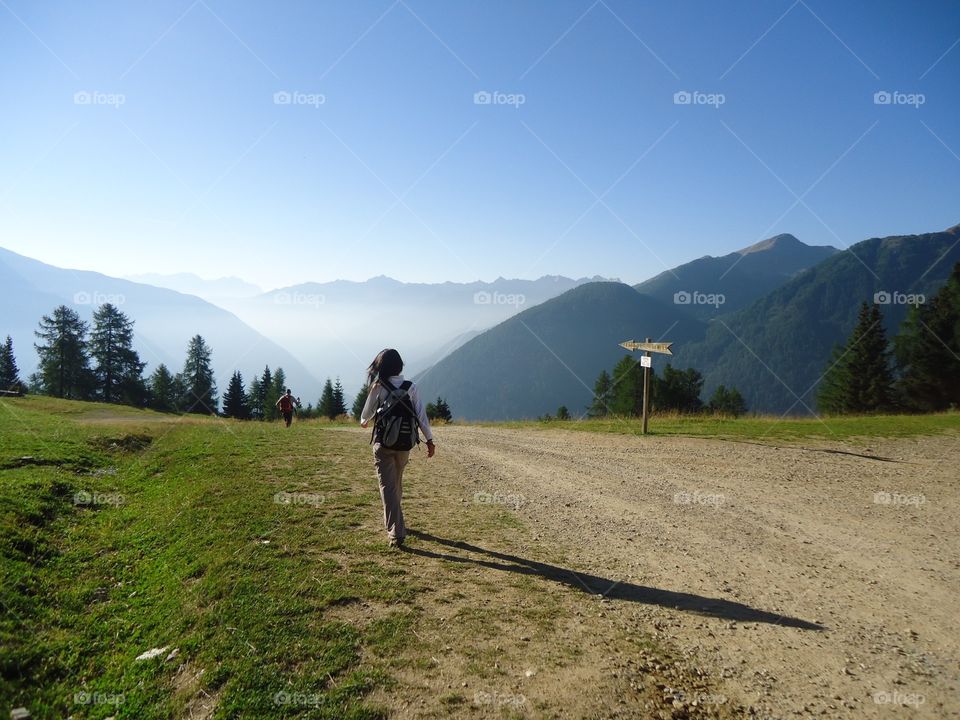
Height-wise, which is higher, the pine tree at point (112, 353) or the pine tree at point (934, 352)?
the pine tree at point (112, 353)

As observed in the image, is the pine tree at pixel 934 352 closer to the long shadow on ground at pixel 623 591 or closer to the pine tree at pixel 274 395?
the long shadow on ground at pixel 623 591

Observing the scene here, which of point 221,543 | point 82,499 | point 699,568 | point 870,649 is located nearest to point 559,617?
point 699,568

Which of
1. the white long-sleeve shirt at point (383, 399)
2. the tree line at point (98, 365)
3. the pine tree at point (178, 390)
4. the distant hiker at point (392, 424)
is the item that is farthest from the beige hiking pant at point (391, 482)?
the pine tree at point (178, 390)

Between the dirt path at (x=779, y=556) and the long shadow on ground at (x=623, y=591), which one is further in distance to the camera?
the long shadow on ground at (x=623, y=591)

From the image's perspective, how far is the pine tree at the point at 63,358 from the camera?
2414 inches

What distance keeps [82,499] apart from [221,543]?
4.99 meters

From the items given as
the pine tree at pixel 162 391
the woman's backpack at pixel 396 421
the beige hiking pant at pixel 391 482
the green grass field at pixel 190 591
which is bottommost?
the green grass field at pixel 190 591

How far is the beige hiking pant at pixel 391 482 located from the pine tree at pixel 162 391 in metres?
77.7

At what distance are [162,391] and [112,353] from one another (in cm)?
1169

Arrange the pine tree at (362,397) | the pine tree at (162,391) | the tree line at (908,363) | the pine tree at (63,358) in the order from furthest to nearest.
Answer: the pine tree at (162,391) → the pine tree at (63,358) → the tree line at (908,363) → the pine tree at (362,397)

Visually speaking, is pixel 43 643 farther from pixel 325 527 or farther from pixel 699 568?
pixel 699 568

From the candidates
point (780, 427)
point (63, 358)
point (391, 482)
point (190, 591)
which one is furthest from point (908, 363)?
point (63, 358)

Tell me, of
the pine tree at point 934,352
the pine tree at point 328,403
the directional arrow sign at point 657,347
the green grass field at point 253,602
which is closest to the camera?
the green grass field at point 253,602

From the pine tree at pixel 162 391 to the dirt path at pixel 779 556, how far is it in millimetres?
74605
